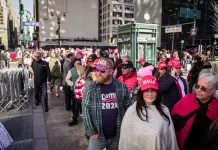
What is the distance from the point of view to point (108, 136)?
3131 millimetres

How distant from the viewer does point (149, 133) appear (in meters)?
2.40

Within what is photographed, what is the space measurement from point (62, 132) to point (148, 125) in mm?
4129

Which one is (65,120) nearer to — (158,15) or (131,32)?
(131,32)

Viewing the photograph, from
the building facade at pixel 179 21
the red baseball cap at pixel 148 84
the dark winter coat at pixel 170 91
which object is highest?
the building facade at pixel 179 21

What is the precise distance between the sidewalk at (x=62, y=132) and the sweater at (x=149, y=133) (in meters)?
2.89

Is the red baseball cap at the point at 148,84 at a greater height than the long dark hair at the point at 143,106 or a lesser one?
greater

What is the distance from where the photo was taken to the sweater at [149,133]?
7.85 feet

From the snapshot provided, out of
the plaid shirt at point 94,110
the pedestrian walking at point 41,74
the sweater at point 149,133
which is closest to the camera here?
the sweater at point 149,133

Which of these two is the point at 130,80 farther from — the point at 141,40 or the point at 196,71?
the point at 141,40

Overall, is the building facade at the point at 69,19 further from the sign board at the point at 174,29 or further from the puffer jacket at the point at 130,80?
the puffer jacket at the point at 130,80

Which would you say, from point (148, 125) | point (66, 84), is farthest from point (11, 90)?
point (148, 125)

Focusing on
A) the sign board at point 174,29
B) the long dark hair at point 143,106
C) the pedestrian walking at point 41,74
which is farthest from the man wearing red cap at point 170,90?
the sign board at point 174,29

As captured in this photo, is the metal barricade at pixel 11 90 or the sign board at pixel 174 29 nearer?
the metal barricade at pixel 11 90

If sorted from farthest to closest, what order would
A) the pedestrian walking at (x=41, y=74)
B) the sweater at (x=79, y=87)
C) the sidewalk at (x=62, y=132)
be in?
the pedestrian walking at (x=41, y=74)
the sweater at (x=79, y=87)
the sidewalk at (x=62, y=132)
